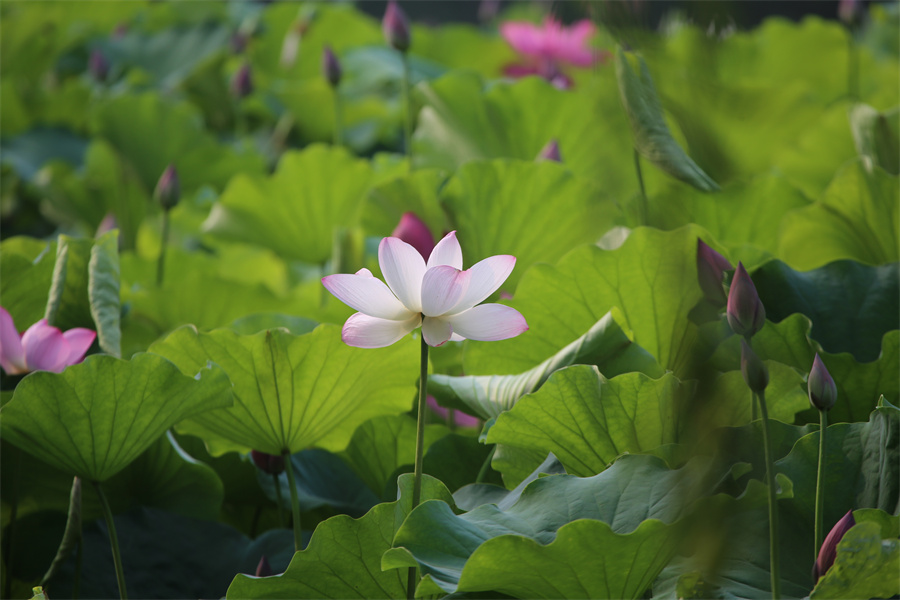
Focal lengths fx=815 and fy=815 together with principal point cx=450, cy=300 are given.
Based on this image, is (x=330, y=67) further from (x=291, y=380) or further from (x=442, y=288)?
(x=442, y=288)

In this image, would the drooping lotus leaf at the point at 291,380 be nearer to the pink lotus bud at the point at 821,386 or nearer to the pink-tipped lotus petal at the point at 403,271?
the pink-tipped lotus petal at the point at 403,271

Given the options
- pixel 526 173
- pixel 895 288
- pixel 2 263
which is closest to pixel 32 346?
pixel 2 263

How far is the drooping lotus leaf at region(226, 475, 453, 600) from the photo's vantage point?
377 millimetres

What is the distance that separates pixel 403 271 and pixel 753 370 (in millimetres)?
157

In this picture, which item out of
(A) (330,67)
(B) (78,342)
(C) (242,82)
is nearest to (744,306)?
(B) (78,342)

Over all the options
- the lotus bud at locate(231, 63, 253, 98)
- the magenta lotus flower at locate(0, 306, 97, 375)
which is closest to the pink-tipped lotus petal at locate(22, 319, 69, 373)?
the magenta lotus flower at locate(0, 306, 97, 375)

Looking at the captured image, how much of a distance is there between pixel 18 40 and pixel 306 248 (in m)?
0.85

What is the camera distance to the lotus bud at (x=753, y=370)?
0.35 m

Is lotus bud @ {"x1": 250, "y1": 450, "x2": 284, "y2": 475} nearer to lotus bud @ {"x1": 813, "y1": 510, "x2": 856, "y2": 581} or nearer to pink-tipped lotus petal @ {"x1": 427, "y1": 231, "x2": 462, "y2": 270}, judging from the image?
pink-tipped lotus petal @ {"x1": 427, "y1": 231, "x2": 462, "y2": 270}

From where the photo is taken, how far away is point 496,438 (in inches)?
16.7

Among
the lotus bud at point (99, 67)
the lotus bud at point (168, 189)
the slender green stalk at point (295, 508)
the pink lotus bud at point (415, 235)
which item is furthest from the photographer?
the lotus bud at point (99, 67)

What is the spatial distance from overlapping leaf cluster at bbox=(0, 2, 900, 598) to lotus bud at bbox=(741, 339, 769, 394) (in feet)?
0.07

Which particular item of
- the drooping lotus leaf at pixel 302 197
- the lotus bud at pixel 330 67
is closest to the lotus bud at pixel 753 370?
the drooping lotus leaf at pixel 302 197

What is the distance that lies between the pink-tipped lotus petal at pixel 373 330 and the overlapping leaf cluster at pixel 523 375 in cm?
7
